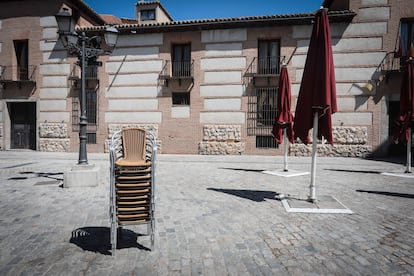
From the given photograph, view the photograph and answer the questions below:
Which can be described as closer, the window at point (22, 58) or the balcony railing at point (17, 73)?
the balcony railing at point (17, 73)

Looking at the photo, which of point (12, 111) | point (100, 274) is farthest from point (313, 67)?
point (12, 111)

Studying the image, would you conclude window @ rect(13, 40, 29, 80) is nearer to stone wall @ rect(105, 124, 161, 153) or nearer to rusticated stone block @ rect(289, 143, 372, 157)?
stone wall @ rect(105, 124, 161, 153)

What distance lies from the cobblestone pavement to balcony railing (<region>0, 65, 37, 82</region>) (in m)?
11.4

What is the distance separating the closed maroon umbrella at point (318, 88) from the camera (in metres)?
4.47

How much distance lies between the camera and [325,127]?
15.6 ft

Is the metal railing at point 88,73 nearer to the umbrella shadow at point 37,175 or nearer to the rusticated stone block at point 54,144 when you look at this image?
the rusticated stone block at point 54,144

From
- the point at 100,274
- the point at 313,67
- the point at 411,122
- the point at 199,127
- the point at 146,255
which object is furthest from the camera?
the point at 199,127

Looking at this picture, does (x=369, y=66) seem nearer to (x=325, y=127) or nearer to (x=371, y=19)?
(x=371, y=19)

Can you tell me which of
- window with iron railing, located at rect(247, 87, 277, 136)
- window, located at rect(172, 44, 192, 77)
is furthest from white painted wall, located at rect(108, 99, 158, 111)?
window with iron railing, located at rect(247, 87, 277, 136)

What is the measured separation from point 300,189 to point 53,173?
758 cm

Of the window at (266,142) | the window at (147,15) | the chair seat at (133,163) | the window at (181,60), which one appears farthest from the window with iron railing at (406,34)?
the window at (147,15)

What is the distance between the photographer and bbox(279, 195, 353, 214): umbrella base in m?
4.40

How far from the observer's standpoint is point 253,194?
5.60 m

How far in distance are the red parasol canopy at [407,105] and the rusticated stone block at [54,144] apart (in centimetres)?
1578
